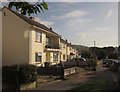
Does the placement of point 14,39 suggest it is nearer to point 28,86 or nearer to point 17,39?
point 17,39

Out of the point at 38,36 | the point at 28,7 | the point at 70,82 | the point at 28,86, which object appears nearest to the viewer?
the point at 28,7

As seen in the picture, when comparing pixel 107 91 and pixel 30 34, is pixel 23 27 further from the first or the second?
pixel 107 91

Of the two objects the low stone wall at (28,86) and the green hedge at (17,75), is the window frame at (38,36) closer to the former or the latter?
the low stone wall at (28,86)

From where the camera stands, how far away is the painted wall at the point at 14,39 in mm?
31828

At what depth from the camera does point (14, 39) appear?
106ft

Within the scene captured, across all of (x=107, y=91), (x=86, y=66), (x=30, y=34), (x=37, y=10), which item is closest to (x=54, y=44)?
(x=86, y=66)

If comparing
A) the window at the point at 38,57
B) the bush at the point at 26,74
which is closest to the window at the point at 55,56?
the window at the point at 38,57

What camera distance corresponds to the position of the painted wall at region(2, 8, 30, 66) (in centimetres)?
3183

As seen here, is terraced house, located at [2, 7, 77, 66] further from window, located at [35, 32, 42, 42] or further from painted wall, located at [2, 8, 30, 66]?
window, located at [35, 32, 42, 42]

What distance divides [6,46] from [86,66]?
15618 millimetres

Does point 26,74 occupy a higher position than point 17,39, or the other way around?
point 17,39

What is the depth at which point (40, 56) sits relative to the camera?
122ft

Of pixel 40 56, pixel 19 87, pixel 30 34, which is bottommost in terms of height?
pixel 19 87

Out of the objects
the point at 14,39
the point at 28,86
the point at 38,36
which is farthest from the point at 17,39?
the point at 28,86
